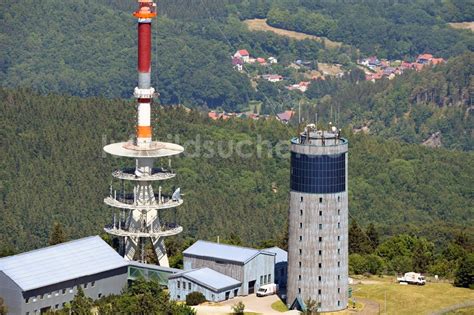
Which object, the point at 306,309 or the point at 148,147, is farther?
the point at 148,147

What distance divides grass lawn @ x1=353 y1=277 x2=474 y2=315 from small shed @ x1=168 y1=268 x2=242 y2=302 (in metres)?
11.5

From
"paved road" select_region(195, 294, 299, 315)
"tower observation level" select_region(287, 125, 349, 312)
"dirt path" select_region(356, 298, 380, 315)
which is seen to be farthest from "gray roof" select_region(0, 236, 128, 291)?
"dirt path" select_region(356, 298, 380, 315)

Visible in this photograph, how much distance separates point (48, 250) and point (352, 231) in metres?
38.2

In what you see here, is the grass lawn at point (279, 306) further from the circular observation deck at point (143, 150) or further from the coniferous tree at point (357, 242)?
the coniferous tree at point (357, 242)

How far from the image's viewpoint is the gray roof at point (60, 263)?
5600 inches

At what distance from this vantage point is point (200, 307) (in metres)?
146

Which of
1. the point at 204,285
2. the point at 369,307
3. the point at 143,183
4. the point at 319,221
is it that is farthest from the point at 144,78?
the point at 369,307

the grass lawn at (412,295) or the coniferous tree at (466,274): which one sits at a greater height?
the coniferous tree at (466,274)

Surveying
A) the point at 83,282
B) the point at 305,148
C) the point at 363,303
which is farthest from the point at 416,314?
the point at 83,282

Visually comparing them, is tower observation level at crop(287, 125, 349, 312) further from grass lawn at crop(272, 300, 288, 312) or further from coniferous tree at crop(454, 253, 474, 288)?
coniferous tree at crop(454, 253, 474, 288)

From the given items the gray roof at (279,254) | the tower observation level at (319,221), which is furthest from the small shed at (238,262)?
the tower observation level at (319,221)

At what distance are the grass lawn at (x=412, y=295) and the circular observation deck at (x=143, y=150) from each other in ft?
72.2

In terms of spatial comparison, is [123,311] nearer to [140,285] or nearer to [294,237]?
[140,285]

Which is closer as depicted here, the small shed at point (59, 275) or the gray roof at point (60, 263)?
the small shed at point (59, 275)
